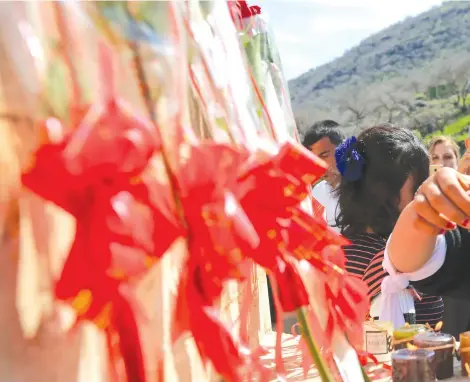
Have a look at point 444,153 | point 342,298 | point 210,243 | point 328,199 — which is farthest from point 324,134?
point 210,243

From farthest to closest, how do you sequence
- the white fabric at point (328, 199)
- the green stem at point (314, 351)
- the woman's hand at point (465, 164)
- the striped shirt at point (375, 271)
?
1. the white fabric at point (328, 199)
2. the woman's hand at point (465, 164)
3. the striped shirt at point (375, 271)
4. the green stem at point (314, 351)

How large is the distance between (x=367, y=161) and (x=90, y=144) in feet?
4.26

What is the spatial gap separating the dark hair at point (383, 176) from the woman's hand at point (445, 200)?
0.77 m

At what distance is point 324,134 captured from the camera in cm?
223

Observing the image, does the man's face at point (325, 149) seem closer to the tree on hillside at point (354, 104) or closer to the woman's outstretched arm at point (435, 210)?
the woman's outstretched arm at point (435, 210)

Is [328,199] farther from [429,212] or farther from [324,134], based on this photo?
[429,212]

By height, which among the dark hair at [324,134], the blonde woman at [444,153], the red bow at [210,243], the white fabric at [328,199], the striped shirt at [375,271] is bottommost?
the striped shirt at [375,271]

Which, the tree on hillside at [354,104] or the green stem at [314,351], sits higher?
the tree on hillside at [354,104]

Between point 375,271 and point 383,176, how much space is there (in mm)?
233

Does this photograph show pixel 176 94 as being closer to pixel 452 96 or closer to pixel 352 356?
pixel 352 356

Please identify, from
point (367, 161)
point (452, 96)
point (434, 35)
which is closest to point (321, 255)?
point (367, 161)

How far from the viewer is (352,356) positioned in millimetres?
512

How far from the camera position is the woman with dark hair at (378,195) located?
4.68 feet

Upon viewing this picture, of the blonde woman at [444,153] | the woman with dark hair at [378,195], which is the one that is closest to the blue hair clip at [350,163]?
the woman with dark hair at [378,195]
